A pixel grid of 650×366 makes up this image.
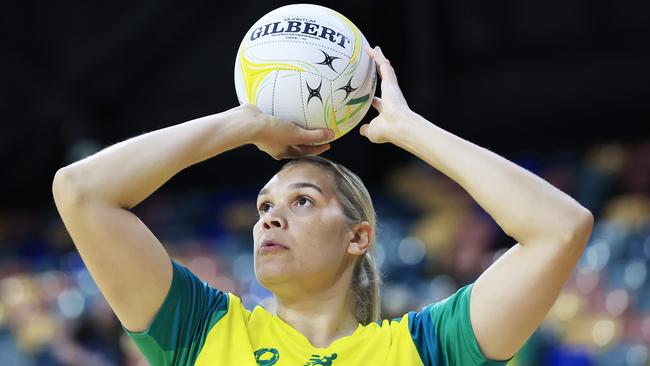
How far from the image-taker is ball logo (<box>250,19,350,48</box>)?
3.10 metres

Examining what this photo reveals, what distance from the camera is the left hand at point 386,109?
3035 millimetres

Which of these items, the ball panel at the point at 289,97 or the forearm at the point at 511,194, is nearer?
the forearm at the point at 511,194

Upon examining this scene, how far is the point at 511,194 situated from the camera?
2.79 m

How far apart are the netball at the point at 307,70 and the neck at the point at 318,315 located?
494 mm

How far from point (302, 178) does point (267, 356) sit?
560 mm

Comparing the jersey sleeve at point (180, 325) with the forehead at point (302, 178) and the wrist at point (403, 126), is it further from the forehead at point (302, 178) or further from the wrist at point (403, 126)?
the wrist at point (403, 126)

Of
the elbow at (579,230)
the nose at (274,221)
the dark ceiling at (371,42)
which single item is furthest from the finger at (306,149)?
the dark ceiling at (371,42)

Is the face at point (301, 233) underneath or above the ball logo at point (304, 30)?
underneath

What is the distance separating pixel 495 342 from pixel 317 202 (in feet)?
2.25

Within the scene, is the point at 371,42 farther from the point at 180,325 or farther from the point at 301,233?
the point at 180,325

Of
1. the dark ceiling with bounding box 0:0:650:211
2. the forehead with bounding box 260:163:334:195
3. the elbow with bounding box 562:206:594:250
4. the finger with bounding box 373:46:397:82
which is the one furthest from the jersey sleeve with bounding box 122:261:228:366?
the dark ceiling with bounding box 0:0:650:211

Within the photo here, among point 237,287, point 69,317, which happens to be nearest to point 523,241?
point 237,287

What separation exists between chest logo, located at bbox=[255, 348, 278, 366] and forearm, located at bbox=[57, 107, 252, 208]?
1.77 ft

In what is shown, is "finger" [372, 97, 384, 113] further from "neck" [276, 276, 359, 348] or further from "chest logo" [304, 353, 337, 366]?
"chest logo" [304, 353, 337, 366]
